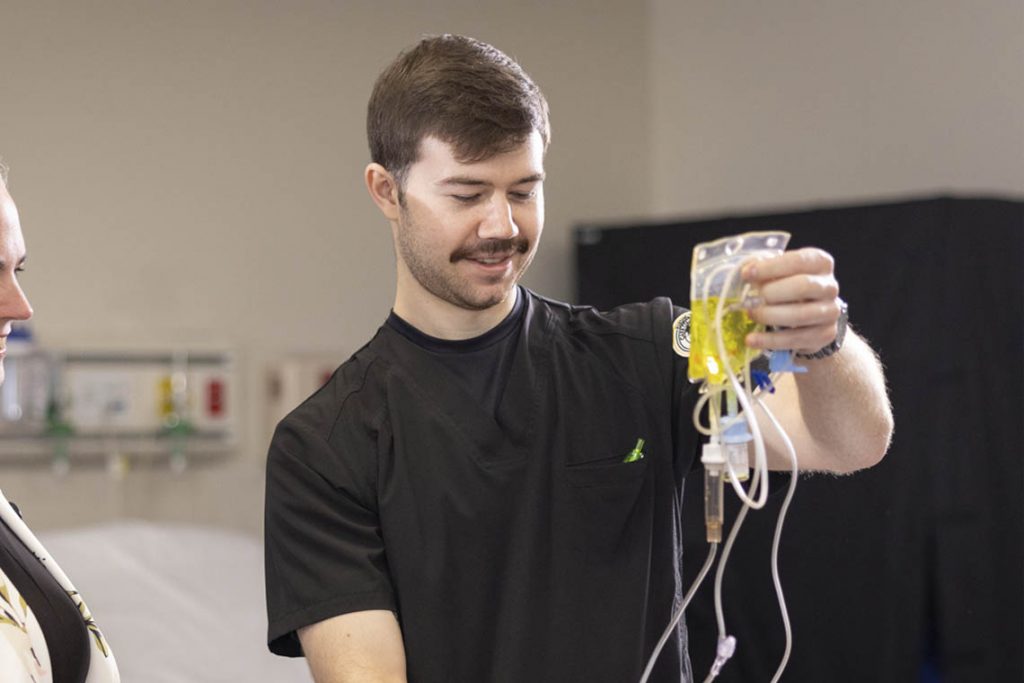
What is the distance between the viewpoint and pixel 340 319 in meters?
3.50

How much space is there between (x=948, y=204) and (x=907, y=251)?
0.14 metres

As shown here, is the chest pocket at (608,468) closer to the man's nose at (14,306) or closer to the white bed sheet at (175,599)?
the man's nose at (14,306)

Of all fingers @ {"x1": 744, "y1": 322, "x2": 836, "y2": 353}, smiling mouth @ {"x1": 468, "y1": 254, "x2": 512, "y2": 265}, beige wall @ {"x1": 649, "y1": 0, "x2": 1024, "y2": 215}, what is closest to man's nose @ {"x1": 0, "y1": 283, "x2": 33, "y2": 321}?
smiling mouth @ {"x1": 468, "y1": 254, "x2": 512, "y2": 265}

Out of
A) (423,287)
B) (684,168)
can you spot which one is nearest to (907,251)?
(684,168)

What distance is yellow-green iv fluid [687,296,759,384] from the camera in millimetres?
1249

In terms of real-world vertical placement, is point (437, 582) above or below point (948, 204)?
below

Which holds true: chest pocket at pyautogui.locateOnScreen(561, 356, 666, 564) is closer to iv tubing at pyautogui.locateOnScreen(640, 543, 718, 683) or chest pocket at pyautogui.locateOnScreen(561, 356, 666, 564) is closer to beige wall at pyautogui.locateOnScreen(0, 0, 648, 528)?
iv tubing at pyautogui.locateOnScreen(640, 543, 718, 683)

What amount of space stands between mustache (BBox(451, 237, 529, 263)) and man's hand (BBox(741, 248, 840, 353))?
0.40m

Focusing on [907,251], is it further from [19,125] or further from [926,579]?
[19,125]

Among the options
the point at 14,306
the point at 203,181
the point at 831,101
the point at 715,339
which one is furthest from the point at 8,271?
the point at 831,101

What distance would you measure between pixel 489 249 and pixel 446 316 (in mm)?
127

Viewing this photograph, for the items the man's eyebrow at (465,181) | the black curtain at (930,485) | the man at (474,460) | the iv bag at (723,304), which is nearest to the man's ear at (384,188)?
the man at (474,460)

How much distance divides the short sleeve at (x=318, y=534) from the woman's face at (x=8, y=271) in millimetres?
349

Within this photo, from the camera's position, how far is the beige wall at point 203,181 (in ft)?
10.3
